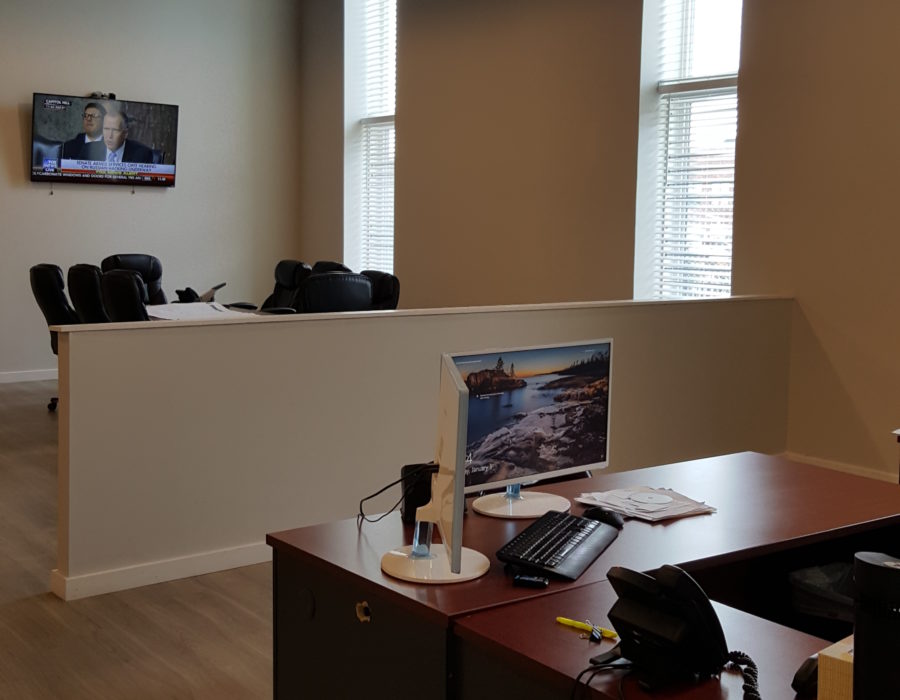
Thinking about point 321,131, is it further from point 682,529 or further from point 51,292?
point 682,529

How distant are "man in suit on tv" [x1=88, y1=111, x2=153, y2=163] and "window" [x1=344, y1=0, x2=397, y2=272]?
6.19 feet

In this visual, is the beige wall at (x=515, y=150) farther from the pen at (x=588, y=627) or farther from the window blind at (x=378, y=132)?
the pen at (x=588, y=627)

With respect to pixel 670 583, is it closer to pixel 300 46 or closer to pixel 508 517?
pixel 508 517

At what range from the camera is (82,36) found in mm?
8688

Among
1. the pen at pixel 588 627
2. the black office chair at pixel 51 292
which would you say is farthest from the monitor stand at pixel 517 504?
the black office chair at pixel 51 292

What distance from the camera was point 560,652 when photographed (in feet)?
5.77

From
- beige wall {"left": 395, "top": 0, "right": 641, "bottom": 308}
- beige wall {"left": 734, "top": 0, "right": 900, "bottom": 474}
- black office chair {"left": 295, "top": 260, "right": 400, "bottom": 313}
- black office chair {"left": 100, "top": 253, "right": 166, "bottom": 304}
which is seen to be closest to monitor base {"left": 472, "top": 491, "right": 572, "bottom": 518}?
black office chair {"left": 295, "top": 260, "right": 400, "bottom": 313}

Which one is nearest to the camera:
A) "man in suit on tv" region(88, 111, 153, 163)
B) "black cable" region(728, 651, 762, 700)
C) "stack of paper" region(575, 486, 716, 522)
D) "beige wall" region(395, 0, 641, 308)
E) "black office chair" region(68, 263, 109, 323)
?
"black cable" region(728, 651, 762, 700)

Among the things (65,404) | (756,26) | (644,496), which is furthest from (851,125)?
(65,404)

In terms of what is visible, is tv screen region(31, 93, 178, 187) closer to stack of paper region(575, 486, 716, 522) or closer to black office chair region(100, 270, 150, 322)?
black office chair region(100, 270, 150, 322)

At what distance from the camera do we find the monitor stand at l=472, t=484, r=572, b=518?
8.50ft

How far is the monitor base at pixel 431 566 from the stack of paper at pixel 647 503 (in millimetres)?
556

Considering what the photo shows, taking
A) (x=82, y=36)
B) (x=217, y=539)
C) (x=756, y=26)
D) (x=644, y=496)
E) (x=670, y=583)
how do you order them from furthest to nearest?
1. (x=82, y=36)
2. (x=756, y=26)
3. (x=217, y=539)
4. (x=644, y=496)
5. (x=670, y=583)

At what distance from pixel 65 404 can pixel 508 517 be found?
1.99 m
